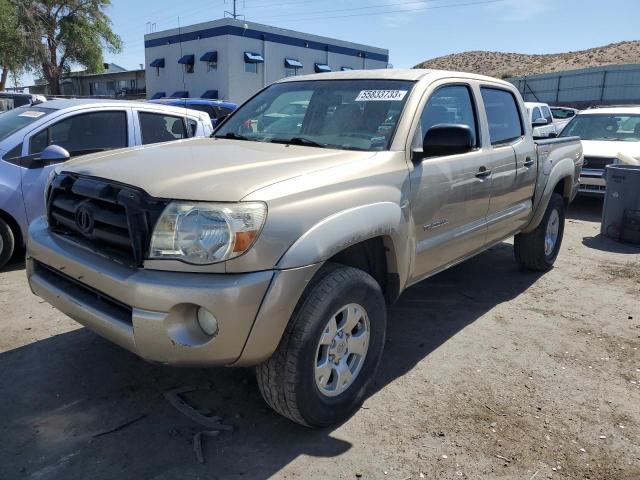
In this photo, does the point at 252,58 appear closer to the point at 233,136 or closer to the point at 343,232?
the point at 233,136

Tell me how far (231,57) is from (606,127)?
23.8 m

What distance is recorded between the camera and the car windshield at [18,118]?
5.46 m

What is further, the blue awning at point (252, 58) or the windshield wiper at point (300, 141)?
the blue awning at point (252, 58)

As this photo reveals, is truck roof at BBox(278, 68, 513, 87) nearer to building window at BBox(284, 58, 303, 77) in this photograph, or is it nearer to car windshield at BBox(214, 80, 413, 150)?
car windshield at BBox(214, 80, 413, 150)

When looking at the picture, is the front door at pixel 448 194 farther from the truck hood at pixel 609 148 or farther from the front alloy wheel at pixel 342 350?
the truck hood at pixel 609 148

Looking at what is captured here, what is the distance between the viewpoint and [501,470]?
2.63m

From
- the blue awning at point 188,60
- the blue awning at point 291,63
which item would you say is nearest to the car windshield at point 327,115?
the blue awning at point 291,63

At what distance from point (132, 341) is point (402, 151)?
1879 mm

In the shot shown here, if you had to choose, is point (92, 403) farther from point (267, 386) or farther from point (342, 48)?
point (342, 48)

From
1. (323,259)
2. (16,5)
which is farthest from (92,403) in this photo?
(16,5)

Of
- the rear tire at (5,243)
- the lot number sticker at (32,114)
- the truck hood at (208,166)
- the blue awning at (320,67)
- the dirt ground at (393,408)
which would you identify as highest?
the blue awning at (320,67)

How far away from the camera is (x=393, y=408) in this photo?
3115mm

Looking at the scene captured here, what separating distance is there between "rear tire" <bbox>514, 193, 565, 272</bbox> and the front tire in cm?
306

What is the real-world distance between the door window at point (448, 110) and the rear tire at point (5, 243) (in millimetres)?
4110
